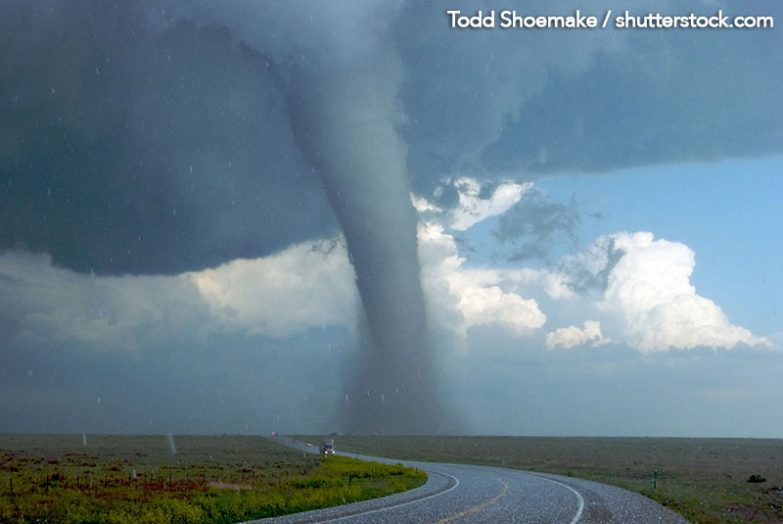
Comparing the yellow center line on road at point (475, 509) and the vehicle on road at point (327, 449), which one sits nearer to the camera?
the yellow center line on road at point (475, 509)

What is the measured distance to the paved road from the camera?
80.6 feet

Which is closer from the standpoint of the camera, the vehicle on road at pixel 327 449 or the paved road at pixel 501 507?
the paved road at pixel 501 507

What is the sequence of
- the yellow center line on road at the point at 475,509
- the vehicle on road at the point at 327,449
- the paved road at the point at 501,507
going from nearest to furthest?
the yellow center line on road at the point at 475,509
the paved road at the point at 501,507
the vehicle on road at the point at 327,449

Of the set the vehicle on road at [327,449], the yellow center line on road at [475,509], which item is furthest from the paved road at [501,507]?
the vehicle on road at [327,449]

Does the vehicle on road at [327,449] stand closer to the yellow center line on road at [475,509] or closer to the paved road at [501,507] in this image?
the paved road at [501,507]

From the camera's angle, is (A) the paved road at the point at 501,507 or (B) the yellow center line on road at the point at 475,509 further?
(A) the paved road at the point at 501,507

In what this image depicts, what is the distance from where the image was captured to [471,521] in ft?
77.2

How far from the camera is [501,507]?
93.0 ft

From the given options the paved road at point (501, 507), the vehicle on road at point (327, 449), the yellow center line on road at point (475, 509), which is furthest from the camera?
the vehicle on road at point (327, 449)

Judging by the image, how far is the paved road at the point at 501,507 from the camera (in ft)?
80.6

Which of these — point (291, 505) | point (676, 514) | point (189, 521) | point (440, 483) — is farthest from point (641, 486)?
point (189, 521)

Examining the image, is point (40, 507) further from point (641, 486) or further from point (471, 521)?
point (641, 486)

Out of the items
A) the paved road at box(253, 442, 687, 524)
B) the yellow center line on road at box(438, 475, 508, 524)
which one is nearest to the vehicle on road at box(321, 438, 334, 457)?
the paved road at box(253, 442, 687, 524)

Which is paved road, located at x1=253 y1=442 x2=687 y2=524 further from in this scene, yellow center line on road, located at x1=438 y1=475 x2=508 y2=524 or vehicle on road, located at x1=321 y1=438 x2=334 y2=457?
vehicle on road, located at x1=321 y1=438 x2=334 y2=457
